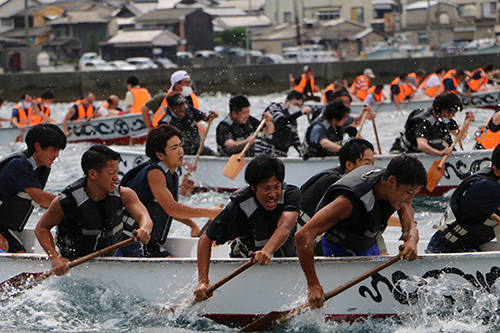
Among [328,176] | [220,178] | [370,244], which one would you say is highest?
[328,176]

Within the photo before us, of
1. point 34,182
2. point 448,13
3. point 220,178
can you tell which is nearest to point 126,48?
point 448,13

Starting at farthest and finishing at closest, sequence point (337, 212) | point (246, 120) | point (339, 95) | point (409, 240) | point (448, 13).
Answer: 1. point (448, 13)
2. point (339, 95)
3. point (246, 120)
4. point (409, 240)
5. point (337, 212)

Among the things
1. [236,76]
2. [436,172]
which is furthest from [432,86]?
[236,76]

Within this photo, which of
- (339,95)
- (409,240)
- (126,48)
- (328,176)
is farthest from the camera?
(126,48)

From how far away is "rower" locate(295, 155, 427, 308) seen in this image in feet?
12.8

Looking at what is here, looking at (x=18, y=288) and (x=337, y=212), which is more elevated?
(x=337, y=212)

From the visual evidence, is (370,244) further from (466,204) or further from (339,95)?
(339,95)

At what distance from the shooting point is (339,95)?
9.74 m

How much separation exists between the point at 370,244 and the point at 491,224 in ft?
2.82

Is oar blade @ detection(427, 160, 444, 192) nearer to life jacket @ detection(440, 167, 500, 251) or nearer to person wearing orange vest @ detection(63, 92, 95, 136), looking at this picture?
life jacket @ detection(440, 167, 500, 251)

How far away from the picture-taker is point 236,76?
103 feet

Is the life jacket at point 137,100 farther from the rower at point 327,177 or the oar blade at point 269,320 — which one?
the oar blade at point 269,320

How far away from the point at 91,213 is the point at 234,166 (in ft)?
14.8

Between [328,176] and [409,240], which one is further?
[328,176]
